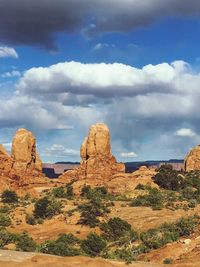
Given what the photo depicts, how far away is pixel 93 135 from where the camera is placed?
312 feet

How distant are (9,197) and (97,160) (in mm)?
24652

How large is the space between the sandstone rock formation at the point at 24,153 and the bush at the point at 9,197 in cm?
1547

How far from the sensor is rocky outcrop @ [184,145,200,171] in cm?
11522

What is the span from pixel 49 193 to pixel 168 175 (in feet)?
74.4

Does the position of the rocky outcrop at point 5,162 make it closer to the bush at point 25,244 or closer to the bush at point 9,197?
the bush at point 9,197

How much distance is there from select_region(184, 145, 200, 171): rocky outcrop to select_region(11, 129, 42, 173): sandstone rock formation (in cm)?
4261

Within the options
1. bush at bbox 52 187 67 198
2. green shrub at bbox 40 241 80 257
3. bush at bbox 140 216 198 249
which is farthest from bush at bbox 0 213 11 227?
→ green shrub at bbox 40 241 80 257

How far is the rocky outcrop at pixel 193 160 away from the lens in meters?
115

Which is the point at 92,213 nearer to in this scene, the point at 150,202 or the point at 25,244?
the point at 150,202

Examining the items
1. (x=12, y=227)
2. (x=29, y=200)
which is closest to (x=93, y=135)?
(x=29, y=200)

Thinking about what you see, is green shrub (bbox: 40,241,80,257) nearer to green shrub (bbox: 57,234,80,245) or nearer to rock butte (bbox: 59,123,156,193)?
green shrub (bbox: 57,234,80,245)

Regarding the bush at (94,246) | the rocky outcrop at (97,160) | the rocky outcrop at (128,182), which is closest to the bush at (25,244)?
the bush at (94,246)

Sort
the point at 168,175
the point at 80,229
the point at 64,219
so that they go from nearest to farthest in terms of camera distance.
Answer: the point at 80,229 → the point at 64,219 → the point at 168,175

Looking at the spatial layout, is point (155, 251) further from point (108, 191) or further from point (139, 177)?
point (139, 177)
